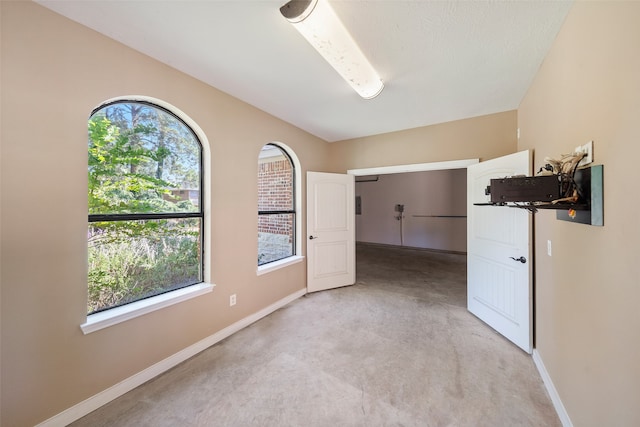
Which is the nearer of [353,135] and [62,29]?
[62,29]

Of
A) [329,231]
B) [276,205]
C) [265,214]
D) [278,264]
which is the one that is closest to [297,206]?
[276,205]

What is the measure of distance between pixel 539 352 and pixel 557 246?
1.06 metres

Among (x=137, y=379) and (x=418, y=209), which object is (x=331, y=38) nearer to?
(x=137, y=379)

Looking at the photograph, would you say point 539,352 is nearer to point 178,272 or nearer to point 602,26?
point 602,26

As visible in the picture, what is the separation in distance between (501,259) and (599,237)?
5.17ft

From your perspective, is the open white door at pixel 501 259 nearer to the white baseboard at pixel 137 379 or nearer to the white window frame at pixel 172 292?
the white baseboard at pixel 137 379

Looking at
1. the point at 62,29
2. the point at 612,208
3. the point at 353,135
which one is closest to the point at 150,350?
the point at 62,29

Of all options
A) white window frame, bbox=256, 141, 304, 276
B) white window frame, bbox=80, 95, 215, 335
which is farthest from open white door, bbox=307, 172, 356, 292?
white window frame, bbox=80, 95, 215, 335

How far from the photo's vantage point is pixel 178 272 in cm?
224

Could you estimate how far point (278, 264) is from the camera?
10.7ft

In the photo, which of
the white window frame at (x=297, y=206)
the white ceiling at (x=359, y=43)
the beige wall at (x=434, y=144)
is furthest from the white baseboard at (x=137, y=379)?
the beige wall at (x=434, y=144)

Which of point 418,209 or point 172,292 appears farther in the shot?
point 418,209

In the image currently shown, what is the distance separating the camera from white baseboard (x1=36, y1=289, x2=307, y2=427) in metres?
1.52

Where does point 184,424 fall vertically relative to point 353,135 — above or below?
below
